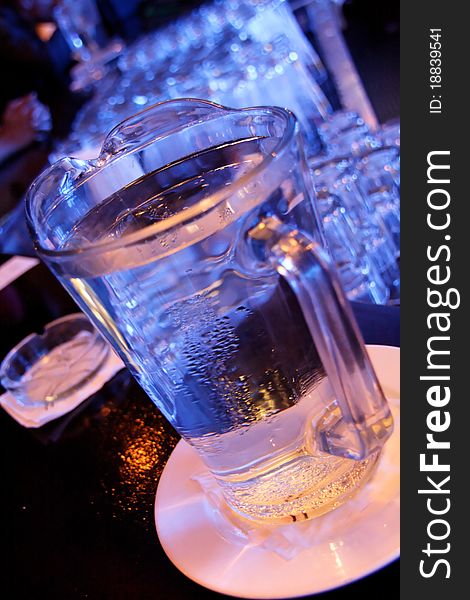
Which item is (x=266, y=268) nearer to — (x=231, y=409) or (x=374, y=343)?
(x=231, y=409)

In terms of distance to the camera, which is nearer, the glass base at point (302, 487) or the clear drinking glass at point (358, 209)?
the glass base at point (302, 487)

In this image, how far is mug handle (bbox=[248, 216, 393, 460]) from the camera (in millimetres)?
360

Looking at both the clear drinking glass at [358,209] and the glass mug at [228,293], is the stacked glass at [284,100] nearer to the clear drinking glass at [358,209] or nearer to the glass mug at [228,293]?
the clear drinking glass at [358,209]

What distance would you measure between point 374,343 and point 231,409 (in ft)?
0.75

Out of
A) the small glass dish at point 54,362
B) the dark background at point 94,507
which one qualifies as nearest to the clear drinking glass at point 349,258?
the dark background at point 94,507

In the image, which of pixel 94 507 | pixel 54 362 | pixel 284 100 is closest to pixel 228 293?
pixel 94 507

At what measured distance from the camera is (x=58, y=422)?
748 millimetres

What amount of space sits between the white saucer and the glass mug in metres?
0.02

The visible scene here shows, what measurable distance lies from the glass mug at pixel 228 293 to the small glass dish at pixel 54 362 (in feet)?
1.05

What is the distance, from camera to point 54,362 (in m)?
0.85

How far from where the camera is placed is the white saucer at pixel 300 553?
1.43 ft

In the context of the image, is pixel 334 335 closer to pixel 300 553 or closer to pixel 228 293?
pixel 228 293

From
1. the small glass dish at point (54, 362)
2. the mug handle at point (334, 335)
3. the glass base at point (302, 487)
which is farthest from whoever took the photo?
the small glass dish at point (54, 362)

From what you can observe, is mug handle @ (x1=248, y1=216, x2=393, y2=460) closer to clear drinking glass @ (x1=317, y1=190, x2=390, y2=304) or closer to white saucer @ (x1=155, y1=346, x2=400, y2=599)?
white saucer @ (x1=155, y1=346, x2=400, y2=599)
